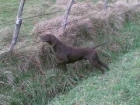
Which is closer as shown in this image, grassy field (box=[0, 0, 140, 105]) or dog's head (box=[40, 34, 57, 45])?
grassy field (box=[0, 0, 140, 105])

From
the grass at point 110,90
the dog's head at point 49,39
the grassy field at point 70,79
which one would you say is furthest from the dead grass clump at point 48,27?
the grass at point 110,90

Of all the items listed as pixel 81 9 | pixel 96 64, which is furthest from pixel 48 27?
pixel 81 9

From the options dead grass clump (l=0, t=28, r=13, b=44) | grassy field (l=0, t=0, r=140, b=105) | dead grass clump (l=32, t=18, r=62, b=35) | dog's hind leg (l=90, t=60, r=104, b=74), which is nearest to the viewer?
grassy field (l=0, t=0, r=140, b=105)

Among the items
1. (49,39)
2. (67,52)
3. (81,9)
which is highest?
(49,39)

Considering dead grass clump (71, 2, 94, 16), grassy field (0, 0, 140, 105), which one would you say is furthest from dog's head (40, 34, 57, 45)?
dead grass clump (71, 2, 94, 16)

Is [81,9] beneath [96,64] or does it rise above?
beneath

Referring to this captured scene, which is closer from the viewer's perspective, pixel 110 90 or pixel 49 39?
pixel 110 90

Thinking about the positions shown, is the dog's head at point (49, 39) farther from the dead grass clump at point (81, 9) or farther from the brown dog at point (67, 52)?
the dead grass clump at point (81, 9)

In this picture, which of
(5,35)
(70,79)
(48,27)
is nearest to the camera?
(70,79)

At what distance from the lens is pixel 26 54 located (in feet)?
21.8

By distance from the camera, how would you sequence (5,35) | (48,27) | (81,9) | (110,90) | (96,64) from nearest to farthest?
1. (110,90)
2. (96,64)
3. (5,35)
4. (48,27)
5. (81,9)

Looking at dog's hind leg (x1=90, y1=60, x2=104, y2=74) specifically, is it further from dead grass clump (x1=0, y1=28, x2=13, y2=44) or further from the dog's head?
dead grass clump (x1=0, y1=28, x2=13, y2=44)

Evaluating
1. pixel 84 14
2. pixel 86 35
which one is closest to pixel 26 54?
pixel 86 35

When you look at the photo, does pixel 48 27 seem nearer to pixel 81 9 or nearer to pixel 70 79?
pixel 70 79
